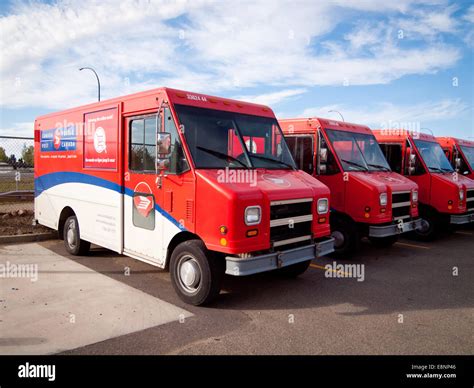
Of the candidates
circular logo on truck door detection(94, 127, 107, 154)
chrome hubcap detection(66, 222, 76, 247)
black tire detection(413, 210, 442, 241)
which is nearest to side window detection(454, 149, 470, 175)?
black tire detection(413, 210, 442, 241)

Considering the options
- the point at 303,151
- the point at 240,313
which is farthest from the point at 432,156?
the point at 240,313

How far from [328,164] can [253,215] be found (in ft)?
13.8

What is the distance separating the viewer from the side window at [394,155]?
1116cm

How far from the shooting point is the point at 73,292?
19.1 ft

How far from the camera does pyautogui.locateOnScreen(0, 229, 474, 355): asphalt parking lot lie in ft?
14.0

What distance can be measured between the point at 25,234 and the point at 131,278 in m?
3.98

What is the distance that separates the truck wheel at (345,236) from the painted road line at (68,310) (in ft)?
13.7

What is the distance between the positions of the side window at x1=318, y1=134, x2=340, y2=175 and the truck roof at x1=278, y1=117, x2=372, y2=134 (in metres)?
0.29

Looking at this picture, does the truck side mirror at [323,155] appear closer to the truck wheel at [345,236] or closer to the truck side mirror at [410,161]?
the truck wheel at [345,236]

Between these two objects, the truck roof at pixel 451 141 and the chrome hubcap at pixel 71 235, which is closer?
the chrome hubcap at pixel 71 235

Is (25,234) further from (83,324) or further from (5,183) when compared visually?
(5,183)

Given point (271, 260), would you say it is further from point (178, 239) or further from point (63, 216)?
point (63, 216)

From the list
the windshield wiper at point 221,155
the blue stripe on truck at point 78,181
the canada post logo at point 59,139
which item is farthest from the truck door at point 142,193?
the canada post logo at point 59,139
